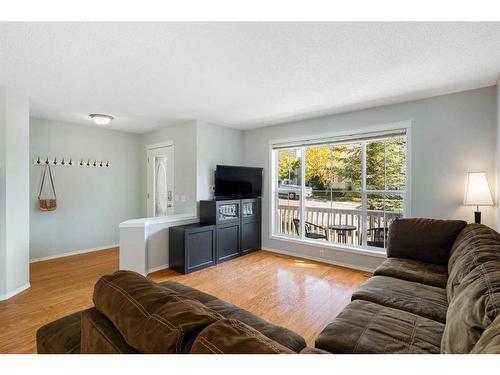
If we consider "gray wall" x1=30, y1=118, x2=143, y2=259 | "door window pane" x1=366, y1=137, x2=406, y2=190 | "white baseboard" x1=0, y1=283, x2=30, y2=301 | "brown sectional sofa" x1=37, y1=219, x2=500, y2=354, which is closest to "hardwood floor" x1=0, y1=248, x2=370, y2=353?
"white baseboard" x1=0, y1=283, x2=30, y2=301

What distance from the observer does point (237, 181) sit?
15.3ft

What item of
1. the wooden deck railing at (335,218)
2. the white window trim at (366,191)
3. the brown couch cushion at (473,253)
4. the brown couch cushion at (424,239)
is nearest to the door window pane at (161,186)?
the white window trim at (366,191)

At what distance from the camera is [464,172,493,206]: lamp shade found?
8.74 ft

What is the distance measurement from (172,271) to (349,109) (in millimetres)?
3615

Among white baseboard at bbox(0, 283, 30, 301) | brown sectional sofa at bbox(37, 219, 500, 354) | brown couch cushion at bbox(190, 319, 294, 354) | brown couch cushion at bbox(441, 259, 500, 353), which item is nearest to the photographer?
brown couch cushion at bbox(190, 319, 294, 354)

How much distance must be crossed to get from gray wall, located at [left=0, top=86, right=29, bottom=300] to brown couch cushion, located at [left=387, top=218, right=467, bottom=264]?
4.32 m

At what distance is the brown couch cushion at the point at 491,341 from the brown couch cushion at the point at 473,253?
0.79 metres

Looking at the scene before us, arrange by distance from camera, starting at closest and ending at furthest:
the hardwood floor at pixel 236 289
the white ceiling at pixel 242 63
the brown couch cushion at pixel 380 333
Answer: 1. the brown couch cushion at pixel 380 333
2. the white ceiling at pixel 242 63
3. the hardwood floor at pixel 236 289

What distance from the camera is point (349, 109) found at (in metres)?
3.66

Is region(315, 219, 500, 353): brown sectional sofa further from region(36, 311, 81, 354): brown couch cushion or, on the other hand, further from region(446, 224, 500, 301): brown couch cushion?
region(36, 311, 81, 354): brown couch cushion

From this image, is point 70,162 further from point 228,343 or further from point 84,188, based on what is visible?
point 228,343

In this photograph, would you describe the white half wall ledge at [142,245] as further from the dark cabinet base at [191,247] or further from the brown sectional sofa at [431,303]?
the brown sectional sofa at [431,303]

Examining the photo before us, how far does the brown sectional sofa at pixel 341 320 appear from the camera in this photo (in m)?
0.73
